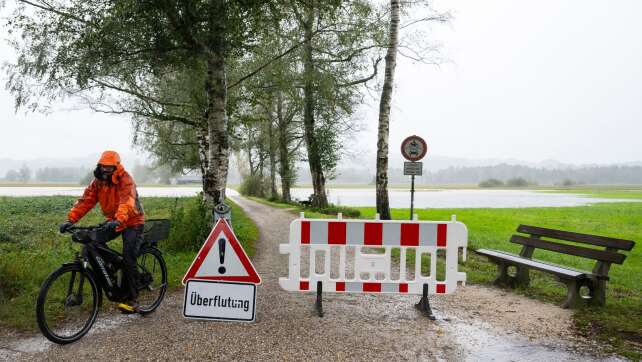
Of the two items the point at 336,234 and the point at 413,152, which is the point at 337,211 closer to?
the point at 413,152

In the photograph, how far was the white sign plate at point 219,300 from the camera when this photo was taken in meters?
5.11

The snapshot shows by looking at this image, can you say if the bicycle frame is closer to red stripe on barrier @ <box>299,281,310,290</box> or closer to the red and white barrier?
the red and white barrier

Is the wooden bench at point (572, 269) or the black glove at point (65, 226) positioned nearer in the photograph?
the black glove at point (65, 226)

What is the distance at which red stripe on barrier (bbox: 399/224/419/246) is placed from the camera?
19.0ft

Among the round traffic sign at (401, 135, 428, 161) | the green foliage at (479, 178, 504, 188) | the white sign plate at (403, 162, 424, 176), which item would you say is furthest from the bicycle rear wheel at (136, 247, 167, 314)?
the green foliage at (479, 178, 504, 188)

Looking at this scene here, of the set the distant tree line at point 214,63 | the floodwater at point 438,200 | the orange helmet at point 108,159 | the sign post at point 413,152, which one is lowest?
the floodwater at point 438,200

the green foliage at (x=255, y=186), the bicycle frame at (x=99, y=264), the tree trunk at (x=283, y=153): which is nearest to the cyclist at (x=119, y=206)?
the bicycle frame at (x=99, y=264)

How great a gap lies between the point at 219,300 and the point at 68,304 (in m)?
1.54

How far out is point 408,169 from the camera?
1184 centimetres

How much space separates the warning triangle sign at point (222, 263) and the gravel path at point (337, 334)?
0.55 meters

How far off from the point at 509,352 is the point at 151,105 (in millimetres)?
16360

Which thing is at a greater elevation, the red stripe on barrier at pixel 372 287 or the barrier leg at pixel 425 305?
the red stripe on barrier at pixel 372 287

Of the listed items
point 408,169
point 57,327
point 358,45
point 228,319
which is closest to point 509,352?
point 228,319

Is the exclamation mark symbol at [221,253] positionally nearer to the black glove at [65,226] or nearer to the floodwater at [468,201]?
the black glove at [65,226]
